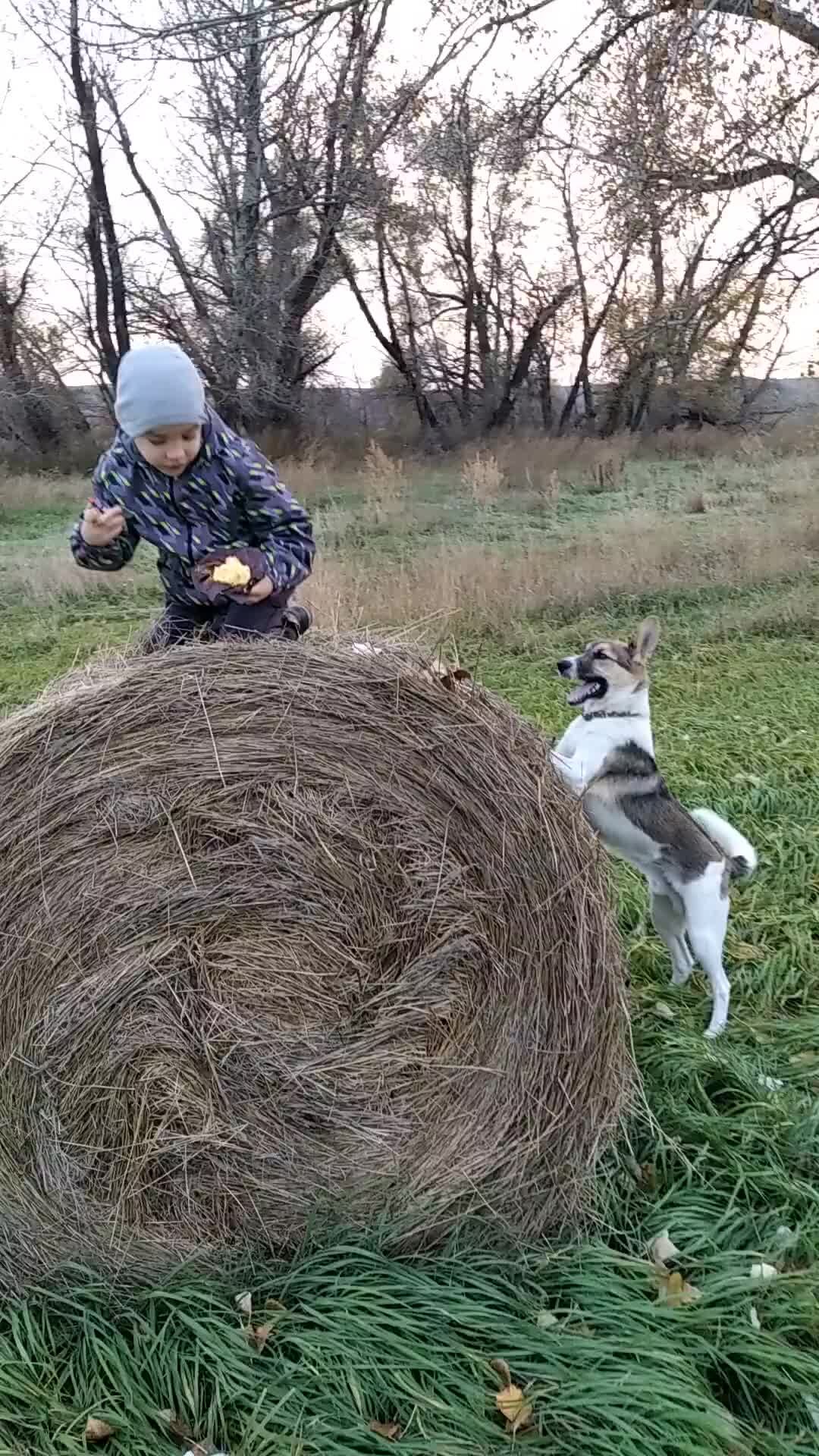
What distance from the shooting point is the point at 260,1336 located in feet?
7.51

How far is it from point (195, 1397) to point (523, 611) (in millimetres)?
7755

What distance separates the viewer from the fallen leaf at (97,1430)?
2090 millimetres

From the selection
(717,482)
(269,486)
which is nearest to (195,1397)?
(269,486)

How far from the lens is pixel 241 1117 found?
2451 millimetres

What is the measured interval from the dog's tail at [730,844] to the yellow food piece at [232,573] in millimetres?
1888

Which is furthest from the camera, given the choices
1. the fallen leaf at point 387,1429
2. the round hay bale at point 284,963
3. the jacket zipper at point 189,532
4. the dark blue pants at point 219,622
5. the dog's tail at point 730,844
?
the dog's tail at point 730,844

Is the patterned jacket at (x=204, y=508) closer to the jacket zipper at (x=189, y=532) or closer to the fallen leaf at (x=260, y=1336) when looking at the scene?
the jacket zipper at (x=189, y=532)

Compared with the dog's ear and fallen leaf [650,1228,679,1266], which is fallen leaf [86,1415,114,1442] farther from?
the dog's ear

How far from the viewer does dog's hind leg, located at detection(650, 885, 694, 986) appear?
3783 mm

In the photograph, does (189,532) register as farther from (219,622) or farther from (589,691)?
(589,691)

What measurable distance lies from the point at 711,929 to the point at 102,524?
230cm

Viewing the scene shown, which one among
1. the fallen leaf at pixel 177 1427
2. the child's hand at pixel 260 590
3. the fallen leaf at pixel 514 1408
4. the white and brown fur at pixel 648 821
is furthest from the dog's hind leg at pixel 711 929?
the fallen leaf at pixel 177 1427

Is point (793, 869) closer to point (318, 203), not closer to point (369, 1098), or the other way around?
point (369, 1098)

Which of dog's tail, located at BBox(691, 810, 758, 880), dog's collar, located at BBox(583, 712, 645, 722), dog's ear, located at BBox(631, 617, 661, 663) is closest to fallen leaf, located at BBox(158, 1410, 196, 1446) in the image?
dog's tail, located at BBox(691, 810, 758, 880)
